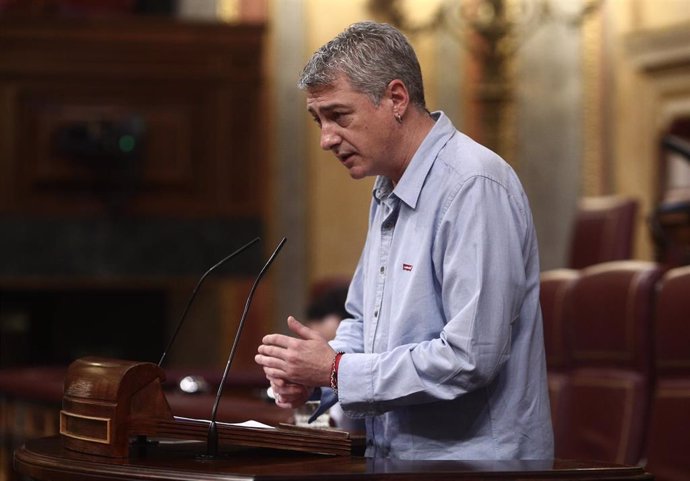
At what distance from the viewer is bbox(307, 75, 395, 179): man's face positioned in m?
2.09

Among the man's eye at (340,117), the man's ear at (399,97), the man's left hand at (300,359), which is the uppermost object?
the man's ear at (399,97)

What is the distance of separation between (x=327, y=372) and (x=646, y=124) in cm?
481

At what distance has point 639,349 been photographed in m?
3.49

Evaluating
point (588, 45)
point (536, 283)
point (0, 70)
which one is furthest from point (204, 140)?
point (536, 283)

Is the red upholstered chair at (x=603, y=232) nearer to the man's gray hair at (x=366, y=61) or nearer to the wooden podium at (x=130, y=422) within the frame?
the man's gray hair at (x=366, y=61)

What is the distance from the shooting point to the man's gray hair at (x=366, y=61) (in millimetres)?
2078

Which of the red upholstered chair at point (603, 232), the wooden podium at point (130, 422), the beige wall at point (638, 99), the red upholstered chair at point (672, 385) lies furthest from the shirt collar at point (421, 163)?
the beige wall at point (638, 99)

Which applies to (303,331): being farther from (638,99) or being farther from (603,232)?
(638,99)

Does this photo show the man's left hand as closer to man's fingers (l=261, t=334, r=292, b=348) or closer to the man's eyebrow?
man's fingers (l=261, t=334, r=292, b=348)

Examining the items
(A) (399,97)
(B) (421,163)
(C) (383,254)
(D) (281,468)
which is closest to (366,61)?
(A) (399,97)

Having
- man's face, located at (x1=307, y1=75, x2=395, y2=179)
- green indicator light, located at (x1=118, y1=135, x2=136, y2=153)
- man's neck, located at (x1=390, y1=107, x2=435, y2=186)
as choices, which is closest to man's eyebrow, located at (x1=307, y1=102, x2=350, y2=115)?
man's face, located at (x1=307, y1=75, x2=395, y2=179)

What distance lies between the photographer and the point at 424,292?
202 centimetres

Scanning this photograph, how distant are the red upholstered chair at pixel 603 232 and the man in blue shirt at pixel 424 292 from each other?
10.4 ft

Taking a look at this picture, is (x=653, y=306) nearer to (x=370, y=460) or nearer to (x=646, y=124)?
(x=370, y=460)
